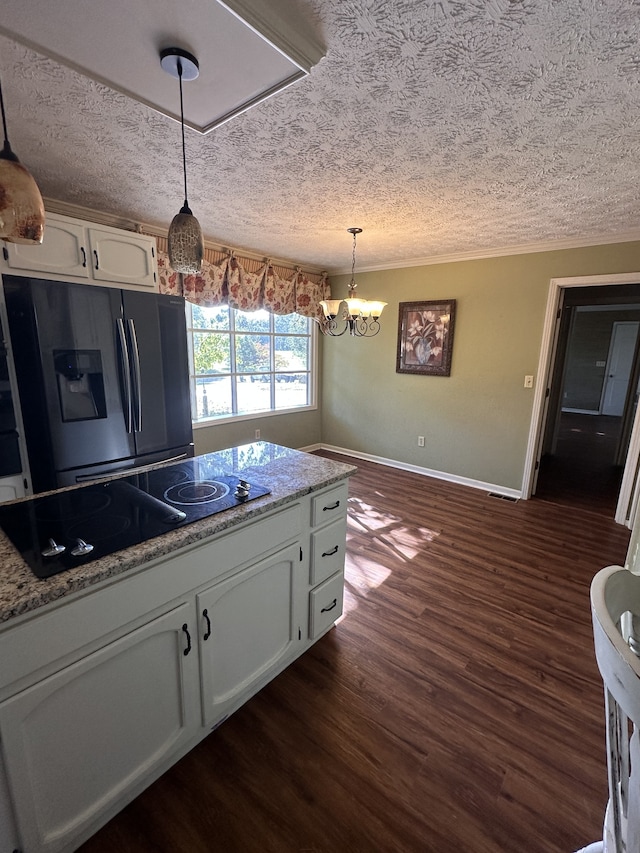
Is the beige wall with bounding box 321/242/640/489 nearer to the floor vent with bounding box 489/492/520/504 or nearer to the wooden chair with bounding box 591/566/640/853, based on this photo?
the floor vent with bounding box 489/492/520/504

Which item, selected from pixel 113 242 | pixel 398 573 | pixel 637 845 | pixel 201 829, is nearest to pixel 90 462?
pixel 113 242

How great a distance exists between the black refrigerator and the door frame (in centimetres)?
322

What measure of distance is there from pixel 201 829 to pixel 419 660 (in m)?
1.10

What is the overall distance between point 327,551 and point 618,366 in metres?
9.03

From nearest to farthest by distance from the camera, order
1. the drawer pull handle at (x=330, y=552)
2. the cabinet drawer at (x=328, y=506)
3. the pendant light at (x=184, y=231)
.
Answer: the pendant light at (x=184, y=231)
the cabinet drawer at (x=328, y=506)
the drawer pull handle at (x=330, y=552)

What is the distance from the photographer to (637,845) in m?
0.62

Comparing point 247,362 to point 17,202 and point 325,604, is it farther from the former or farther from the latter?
point 17,202

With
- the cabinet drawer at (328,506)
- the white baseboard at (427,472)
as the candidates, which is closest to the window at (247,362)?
the white baseboard at (427,472)

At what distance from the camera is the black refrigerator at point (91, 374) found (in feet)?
6.52

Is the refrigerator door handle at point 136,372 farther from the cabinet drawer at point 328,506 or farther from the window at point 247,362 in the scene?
the window at point 247,362

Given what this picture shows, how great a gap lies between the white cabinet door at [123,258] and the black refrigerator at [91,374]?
269 mm

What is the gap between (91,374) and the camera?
7.06ft

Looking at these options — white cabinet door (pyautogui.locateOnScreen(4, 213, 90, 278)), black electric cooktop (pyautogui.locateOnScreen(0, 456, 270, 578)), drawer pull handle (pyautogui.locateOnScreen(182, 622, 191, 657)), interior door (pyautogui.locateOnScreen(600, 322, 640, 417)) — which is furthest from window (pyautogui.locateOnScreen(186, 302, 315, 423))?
interior door (pyautogui.locateOnScreen(600, 322, 640, 417))

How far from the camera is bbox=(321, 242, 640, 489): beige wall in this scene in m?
3.52
